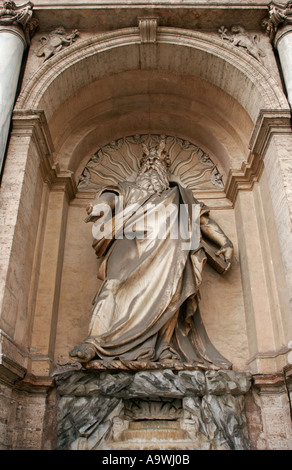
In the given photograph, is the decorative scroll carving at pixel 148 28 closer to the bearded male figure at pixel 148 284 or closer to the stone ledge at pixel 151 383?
the bearded male figure at pixel 148 284

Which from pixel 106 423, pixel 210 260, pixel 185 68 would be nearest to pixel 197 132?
pixel 185 68

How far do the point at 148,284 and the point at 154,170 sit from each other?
183 cm

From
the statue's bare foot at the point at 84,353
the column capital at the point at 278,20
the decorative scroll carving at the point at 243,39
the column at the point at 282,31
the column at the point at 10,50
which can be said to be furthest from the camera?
the decorative scroll carving at the point at 243,39

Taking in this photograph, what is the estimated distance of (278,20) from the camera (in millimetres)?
5539

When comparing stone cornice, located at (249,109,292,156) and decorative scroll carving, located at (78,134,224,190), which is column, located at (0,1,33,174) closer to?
decorative scroll carving, located at (78,134,224,190)

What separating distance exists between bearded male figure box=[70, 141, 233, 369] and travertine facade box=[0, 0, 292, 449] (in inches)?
20.7

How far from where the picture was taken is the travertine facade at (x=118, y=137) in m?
4.30

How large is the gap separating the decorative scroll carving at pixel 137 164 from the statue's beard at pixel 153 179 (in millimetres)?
422

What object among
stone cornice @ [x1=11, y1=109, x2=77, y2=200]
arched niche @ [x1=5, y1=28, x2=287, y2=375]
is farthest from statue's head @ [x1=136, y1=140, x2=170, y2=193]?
stone cornice @ [x1=11, y1=109, x2=77, y2=200]

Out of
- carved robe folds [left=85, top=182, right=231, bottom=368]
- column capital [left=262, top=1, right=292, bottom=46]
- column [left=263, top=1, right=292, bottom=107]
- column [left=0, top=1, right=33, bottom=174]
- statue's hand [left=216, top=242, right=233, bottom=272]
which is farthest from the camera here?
column capital [left=262, top=1, right=292, bottom=46]

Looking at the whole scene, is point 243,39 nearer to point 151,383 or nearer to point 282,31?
point 282,31

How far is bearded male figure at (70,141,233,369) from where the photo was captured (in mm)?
4312

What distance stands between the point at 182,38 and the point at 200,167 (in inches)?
72.3

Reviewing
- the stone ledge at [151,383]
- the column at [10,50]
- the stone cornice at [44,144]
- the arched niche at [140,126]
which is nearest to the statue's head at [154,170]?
the arched niche at [140,126]
